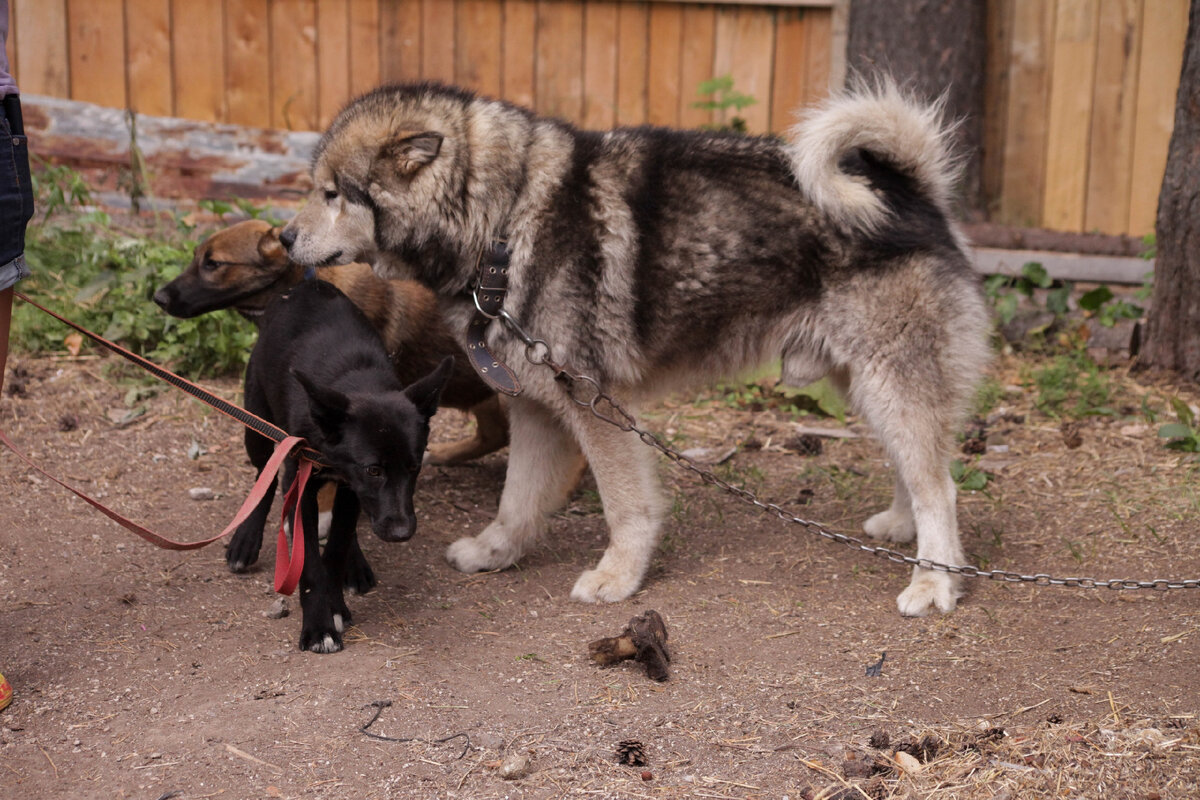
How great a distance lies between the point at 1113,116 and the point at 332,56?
16.0 feet

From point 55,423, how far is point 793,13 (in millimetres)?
5122

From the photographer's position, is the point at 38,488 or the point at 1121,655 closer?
the point at 1121,655

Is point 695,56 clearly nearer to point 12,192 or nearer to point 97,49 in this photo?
point 97,49

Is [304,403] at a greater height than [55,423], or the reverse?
[304,403]

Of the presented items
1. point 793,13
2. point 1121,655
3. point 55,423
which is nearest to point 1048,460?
point 1121,655

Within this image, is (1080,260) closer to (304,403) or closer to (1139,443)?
(1139,443)

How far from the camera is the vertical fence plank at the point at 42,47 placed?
6730 mm

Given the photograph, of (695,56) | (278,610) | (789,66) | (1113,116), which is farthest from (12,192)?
(1113,116)

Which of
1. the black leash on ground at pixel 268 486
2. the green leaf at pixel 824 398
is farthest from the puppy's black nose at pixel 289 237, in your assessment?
the green leaf at pixel 824 398

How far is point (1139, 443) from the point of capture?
15.6 feet

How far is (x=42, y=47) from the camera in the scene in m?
6.79

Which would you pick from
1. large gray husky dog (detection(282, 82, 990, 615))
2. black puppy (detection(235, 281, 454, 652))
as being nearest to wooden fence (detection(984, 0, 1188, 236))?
large gray husky dog (detection(282, 82, 990, 615))

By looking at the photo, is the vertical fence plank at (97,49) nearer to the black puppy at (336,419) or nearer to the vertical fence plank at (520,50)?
the vertical fence plank at (520,50)

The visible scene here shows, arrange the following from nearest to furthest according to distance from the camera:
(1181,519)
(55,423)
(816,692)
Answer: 1. (816,692)
2. (1181,519)
3. (55,423)
